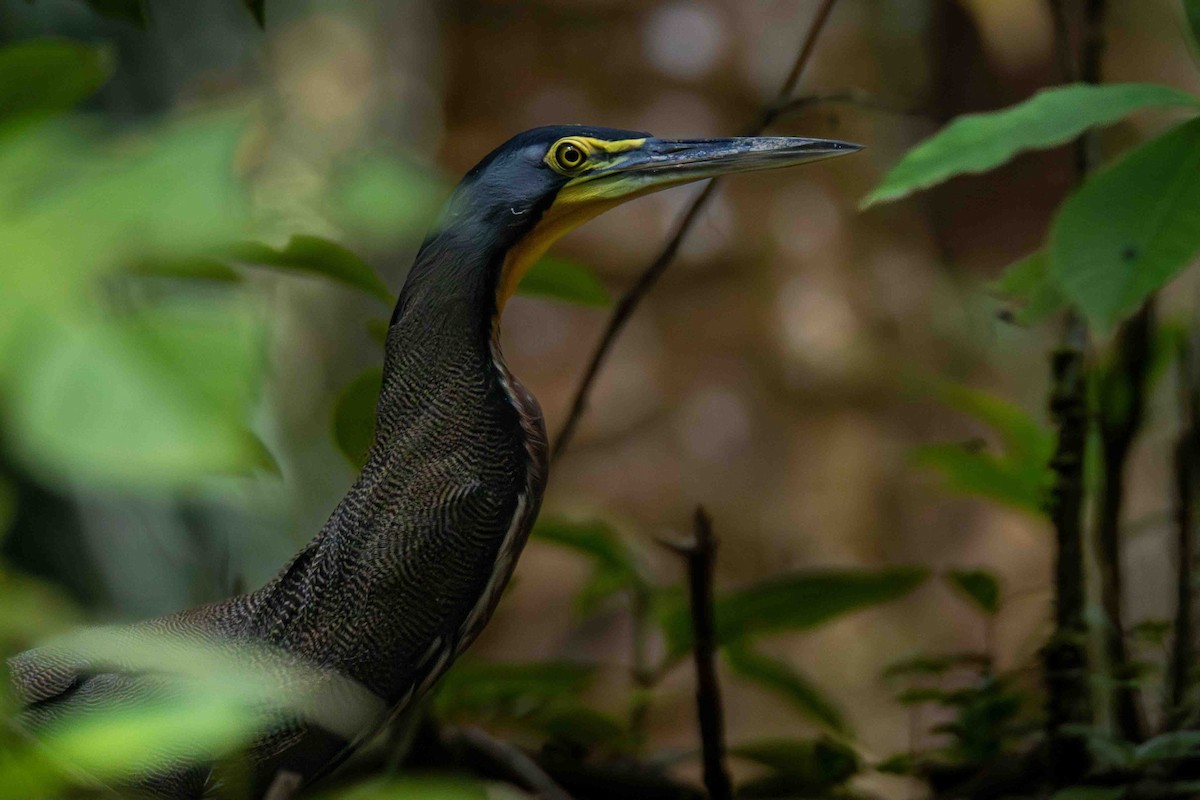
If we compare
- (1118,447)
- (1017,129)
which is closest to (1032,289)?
(1118,447)

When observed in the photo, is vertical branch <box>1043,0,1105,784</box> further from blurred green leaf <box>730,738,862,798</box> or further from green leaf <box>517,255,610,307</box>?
green leaf <box>517,255,610,307</box>

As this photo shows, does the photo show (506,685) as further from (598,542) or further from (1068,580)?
(1068,580)

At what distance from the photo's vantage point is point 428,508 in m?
0.62

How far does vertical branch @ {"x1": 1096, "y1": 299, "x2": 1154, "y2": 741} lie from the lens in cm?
104

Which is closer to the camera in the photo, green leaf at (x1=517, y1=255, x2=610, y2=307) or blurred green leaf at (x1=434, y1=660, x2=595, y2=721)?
green leaf at (x1=517, y1=255, x2=610, y2=307)

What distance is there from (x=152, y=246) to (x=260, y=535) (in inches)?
71.2

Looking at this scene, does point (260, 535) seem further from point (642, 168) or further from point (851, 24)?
point (851, 24)

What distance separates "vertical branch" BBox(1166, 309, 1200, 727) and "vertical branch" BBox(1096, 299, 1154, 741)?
4 cm

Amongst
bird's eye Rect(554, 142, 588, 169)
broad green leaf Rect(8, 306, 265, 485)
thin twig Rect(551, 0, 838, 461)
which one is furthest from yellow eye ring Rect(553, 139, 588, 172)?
broad green leaf Rect(8, 306, 265, 485)

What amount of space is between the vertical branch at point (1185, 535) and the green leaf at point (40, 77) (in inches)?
34.5

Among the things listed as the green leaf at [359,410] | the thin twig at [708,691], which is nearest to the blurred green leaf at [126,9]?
the green leaf at [359,410]

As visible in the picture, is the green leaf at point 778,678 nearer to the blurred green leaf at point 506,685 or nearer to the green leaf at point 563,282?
the blurred green leaf at point 506,685

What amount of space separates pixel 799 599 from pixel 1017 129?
1.59 ft

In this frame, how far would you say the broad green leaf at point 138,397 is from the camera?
23 cm
